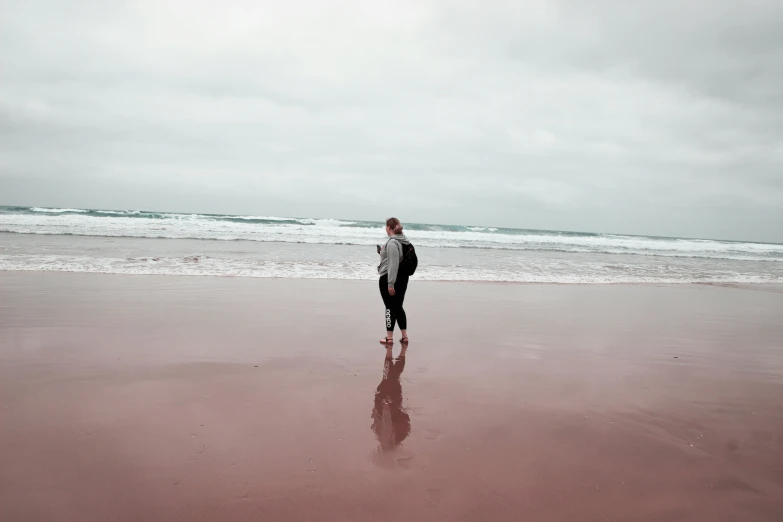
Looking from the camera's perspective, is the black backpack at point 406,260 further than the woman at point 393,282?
Yes

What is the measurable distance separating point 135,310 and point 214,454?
16.5ft

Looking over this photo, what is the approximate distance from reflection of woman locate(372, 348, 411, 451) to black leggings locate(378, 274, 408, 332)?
3.84 feet

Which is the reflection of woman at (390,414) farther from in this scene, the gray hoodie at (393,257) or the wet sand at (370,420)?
the gray hoodie at (393,257)

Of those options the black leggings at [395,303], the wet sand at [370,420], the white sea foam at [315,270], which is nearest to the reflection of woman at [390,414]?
the wet sand at [370,420]

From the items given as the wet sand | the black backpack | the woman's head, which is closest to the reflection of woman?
the wet sand

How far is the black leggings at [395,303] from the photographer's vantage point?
5.91m

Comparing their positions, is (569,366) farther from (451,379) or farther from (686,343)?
(686,343)

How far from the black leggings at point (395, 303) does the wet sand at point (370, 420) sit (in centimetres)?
33

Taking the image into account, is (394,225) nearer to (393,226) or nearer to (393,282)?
(393,226)

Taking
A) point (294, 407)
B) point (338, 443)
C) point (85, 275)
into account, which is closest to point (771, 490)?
point (338, 443)

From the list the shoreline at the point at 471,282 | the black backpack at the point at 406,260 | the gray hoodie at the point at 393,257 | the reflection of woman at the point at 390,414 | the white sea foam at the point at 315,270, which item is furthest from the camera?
the white sea foam at the point at 315,270

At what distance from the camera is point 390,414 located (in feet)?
11.9

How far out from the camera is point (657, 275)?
646 inches

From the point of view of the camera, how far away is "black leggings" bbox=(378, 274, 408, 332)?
5915mm
